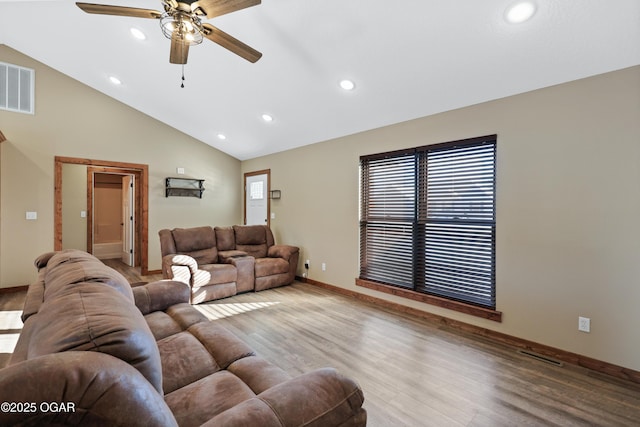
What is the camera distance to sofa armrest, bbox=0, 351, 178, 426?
607mm

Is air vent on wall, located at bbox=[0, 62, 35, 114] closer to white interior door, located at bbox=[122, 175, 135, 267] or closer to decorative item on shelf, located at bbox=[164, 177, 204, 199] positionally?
white interior door, located at bbox=[122, 175, 135, 267]

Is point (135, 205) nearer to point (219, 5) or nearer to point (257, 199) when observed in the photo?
point (257, 199)

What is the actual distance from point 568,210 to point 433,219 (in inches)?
49.7

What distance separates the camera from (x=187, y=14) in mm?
2129

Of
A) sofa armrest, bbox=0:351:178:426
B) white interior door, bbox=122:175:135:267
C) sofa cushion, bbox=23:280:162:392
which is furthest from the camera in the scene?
white interior door, bbox=122:175:135:267

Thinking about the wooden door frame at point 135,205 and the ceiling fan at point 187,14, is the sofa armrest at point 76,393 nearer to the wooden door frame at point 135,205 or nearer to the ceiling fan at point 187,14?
the ceiling fan at point 187,14

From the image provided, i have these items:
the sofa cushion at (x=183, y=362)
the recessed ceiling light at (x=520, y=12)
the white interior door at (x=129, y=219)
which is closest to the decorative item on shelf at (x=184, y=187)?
the white interior door at (x=129, y=219)

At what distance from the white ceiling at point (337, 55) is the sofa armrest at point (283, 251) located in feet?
6.22

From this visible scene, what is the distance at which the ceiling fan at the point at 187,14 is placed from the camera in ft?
6.71

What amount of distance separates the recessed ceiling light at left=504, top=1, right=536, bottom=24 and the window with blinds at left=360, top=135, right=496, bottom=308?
3.75 feet

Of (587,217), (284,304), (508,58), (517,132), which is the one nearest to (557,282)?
(587,217)

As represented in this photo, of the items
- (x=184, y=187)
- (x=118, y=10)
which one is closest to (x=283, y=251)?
(x=184, y=187)

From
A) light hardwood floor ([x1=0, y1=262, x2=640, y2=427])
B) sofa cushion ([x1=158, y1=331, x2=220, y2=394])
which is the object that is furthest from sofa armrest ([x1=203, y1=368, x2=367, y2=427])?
light hardwood floor ([x1=0, y1=262, x2=640, y2=427])

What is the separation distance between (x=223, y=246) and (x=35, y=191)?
2.99 metres
